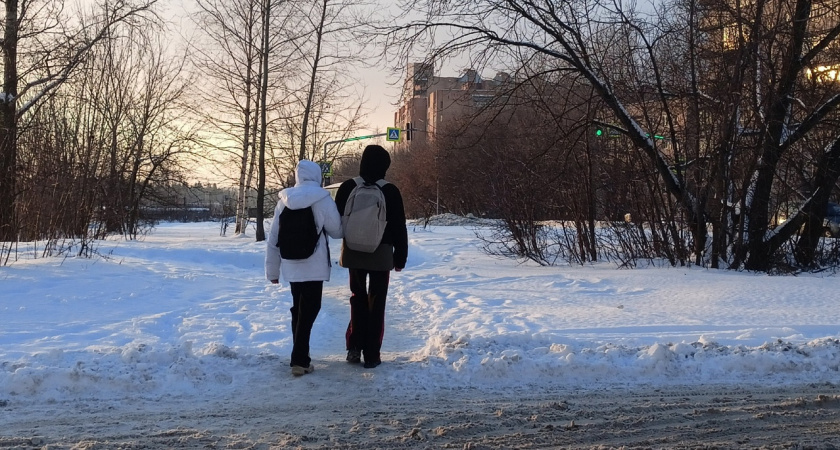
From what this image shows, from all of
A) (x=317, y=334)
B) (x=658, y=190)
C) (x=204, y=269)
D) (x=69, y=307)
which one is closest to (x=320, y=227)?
(x=317, y=334)

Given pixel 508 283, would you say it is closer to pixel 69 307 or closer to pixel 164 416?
pixel 69 307

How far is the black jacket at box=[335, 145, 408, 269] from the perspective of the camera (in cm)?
496

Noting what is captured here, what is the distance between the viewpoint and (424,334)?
21.6 ft

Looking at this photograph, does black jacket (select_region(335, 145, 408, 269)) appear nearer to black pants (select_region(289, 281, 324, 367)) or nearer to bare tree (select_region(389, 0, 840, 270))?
black pants (select_region(289, 281, 324, 367))

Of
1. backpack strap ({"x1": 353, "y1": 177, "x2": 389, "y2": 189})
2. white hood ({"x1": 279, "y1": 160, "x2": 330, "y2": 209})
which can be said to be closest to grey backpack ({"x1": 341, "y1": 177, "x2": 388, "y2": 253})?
backpack strap ({"x1": 353, "y1": 177, "x2": 389, "y2": 189})

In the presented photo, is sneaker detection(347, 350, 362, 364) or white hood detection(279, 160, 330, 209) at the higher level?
white hood detection(279, 160, 330, 209)

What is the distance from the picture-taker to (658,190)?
11.6 meters

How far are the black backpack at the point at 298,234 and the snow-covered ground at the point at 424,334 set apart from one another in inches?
37.2

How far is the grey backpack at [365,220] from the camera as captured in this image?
4.82m

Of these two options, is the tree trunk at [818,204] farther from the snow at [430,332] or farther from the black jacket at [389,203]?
the black jacket at [389,203]

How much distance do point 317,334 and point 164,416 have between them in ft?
9.07

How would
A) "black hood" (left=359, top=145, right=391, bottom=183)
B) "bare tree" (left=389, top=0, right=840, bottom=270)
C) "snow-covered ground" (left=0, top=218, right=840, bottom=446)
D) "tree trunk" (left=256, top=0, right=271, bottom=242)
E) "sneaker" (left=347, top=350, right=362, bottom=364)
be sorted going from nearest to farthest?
1. "snow-covered ground" (left=0, top=218, right=840, bottom=446)
2. "black hood" (left=359, top=145, right=391, bottom=183)
3. "sneaker" (left=347, top=350, right=362, bottom=364)
4. "bare tree" (left=389, top=0, right=840, bottom=270)
5. "tree trunk" (left=256, top=0, right=271, bottom=242)

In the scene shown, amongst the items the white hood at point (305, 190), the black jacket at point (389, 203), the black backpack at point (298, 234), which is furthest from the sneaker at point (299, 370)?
the white hood at point (305, 190)

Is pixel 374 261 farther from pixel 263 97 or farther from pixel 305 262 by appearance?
pixel 263 97
